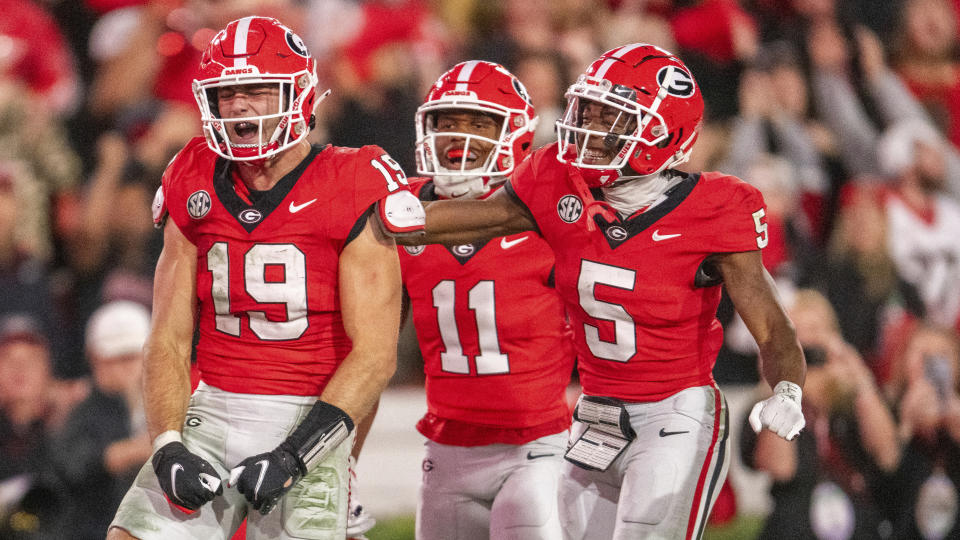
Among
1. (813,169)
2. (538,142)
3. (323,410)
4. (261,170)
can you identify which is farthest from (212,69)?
(813,169)

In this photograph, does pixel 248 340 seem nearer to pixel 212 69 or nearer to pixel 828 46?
pixel 212 69

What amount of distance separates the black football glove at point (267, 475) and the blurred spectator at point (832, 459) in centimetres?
310

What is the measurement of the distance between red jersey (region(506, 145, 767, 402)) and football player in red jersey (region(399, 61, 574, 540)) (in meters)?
0.37

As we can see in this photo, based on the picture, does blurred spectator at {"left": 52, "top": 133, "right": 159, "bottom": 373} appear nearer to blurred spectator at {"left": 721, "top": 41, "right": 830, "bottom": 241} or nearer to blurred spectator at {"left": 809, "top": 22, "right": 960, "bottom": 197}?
blurred spectator at {"left": 721, "top": 41, "right": 830, "bottom": 241}

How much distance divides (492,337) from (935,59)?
5074mm

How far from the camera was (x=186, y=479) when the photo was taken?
127 inches

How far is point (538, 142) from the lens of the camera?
7.04 m

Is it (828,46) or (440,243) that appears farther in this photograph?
(828,46)

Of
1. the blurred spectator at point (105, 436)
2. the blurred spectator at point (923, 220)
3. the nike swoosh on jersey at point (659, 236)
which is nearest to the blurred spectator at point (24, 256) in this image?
the blurred spectator at point (105, 436)

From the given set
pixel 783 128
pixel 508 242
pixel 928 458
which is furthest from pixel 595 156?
pixel 783 128

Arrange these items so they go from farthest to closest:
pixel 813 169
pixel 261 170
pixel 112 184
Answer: pixel 813 169
pixel 112 184
pixel 261 170

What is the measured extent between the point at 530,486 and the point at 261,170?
4.53 ft

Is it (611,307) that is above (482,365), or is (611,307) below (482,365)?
above

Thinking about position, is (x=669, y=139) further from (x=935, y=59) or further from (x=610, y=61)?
(x=935, y=59)
